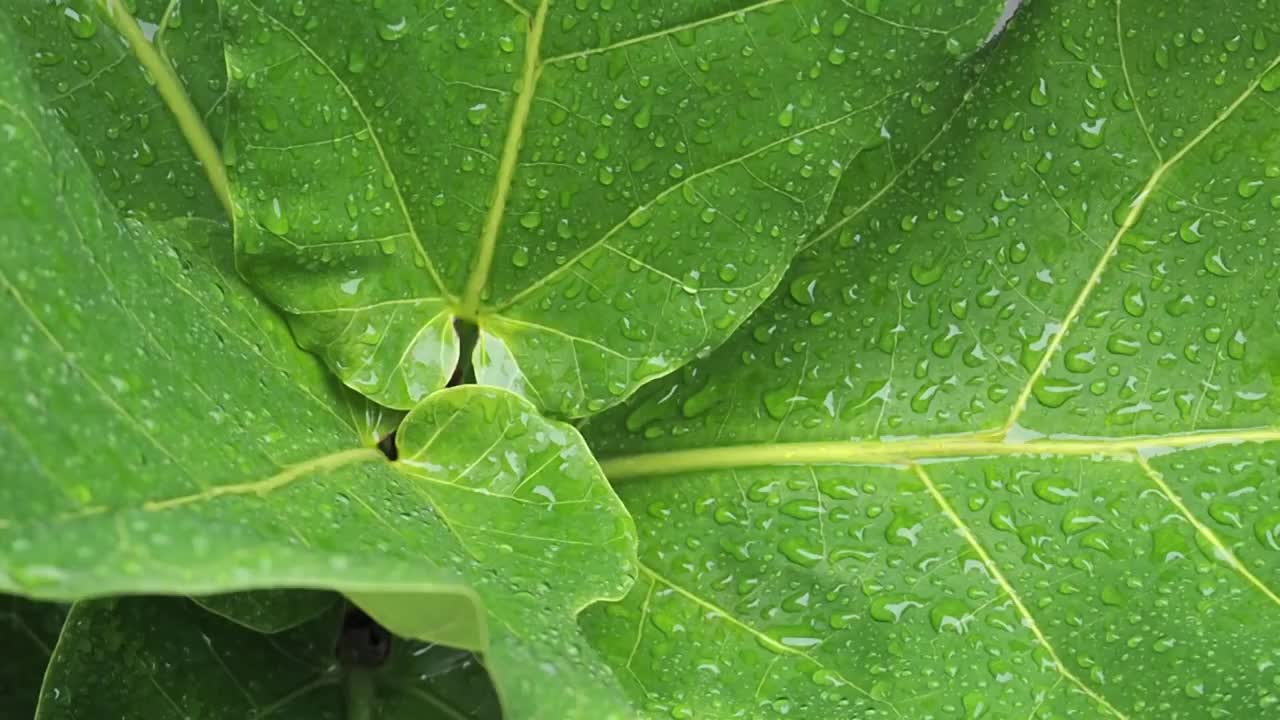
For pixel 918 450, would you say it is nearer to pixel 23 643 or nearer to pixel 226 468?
pixel 226 468

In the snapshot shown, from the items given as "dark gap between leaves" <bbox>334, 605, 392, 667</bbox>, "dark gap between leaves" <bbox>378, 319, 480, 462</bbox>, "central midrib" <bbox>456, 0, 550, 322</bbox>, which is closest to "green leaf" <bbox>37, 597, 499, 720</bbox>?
"dark gap between leaves" <bbox>334, 605, 392, 667</bbox>

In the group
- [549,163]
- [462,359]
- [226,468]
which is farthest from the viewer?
[462,359]

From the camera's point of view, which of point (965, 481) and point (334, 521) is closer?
point (334, 521)

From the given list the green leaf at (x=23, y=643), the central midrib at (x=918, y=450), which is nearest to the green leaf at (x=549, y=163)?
the central midrib at (x=918, y=450)

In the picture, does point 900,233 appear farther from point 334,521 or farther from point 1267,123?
point 334,521

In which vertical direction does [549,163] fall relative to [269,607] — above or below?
above

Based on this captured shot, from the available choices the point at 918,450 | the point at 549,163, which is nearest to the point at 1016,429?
the point at 918,450

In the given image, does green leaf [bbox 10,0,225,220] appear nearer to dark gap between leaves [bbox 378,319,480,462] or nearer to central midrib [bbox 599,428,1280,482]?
dark gap between leaves [bbox 378,319,480,462]

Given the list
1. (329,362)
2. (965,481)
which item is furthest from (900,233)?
(329,362)
